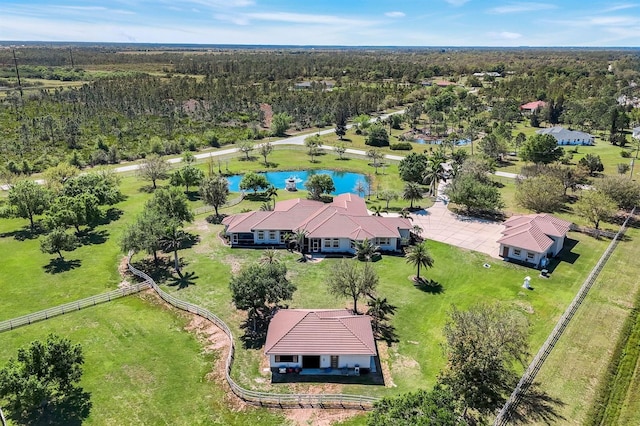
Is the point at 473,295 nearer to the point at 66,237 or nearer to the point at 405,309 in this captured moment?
the point at 405,309

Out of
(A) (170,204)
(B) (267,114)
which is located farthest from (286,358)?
(B) (267,114)

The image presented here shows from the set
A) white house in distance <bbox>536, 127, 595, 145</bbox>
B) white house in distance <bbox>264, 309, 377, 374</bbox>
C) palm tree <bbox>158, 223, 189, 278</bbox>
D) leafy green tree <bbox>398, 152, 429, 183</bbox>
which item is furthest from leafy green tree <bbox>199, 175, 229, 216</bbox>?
white house in distance <bbox>536, 127, 595, 145</bbox>

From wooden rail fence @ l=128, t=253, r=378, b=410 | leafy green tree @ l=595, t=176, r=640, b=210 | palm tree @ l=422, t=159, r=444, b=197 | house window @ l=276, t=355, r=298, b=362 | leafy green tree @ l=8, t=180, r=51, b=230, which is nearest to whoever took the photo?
wooden rail fence @ l=128, t=253, r=378, b=410

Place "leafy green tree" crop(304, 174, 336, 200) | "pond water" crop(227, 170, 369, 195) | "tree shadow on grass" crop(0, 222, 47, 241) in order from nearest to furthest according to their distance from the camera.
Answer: "tree shadow on grass" crop(0, 222, 47, 241) < "leafy green tree" crop(304, 174, 336, 200) < "pond water" crop(227, 170, 369, 195)

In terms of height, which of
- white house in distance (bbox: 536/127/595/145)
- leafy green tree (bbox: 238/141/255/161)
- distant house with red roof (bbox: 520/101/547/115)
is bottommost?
leafy green tree (bbox: 238/141/255/161)

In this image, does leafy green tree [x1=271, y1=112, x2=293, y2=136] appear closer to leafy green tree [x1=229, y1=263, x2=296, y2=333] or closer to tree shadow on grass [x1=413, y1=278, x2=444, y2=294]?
tree shadow on grass [x1=413, y1=278, x2=444, y2=294]

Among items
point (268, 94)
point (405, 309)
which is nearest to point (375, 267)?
point (405, 309)
